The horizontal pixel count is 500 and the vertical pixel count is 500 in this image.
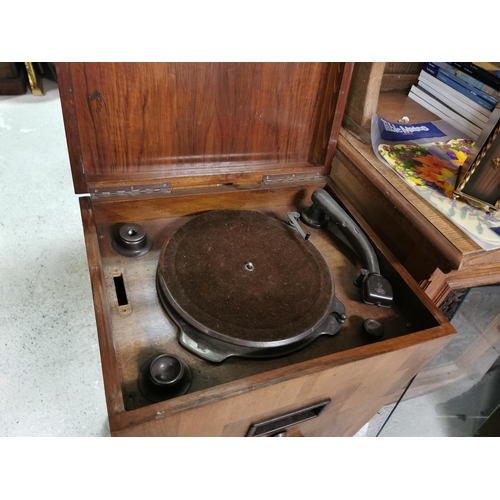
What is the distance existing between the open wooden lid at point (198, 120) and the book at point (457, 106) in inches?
19.7

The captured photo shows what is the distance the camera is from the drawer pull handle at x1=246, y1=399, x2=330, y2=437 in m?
0.85

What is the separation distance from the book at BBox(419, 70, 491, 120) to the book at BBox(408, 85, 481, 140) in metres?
0.04

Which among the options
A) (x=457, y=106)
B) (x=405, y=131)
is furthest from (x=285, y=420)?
(x=457, y=106)

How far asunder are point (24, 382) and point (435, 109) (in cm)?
177

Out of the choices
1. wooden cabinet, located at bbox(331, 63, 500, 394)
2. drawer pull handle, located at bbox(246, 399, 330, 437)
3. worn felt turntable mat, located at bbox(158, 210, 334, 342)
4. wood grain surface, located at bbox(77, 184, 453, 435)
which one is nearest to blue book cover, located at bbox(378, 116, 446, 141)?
wooden cabinet, located at bbox(331, 63, 500, 394)

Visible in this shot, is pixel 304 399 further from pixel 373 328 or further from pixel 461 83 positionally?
pixel 461 83

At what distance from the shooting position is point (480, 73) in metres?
1.23

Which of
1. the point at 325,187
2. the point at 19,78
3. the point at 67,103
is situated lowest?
the point at 19,78

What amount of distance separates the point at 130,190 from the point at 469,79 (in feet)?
3.56

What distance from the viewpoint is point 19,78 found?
305 cm

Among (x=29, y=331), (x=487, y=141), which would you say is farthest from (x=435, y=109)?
(x=29, y=331)

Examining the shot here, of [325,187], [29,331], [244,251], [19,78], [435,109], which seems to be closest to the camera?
[244,251]

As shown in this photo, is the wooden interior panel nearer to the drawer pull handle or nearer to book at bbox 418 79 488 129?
the drawer pull handle

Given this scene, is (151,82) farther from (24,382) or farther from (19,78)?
(19,78)
